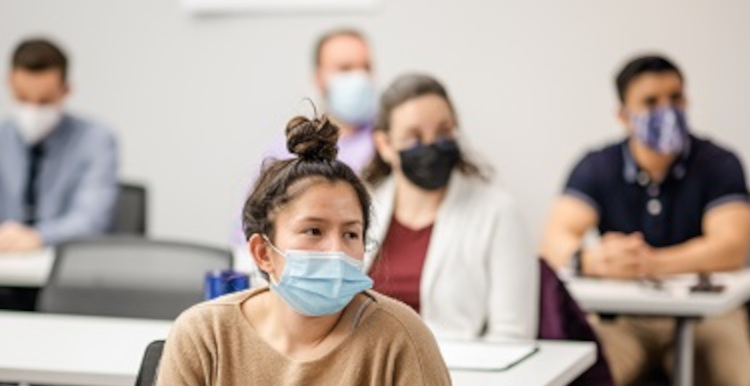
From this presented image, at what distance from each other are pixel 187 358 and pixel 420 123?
1.59 meters

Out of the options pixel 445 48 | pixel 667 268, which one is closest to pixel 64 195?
pixel 445 48

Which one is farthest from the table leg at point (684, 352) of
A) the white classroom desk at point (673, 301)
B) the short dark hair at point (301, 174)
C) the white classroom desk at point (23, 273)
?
the short dark hair at point (301, 174)

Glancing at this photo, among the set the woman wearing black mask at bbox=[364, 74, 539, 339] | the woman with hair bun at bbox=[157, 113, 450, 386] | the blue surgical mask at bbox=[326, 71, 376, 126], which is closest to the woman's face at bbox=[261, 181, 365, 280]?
the woman with hair bun at bbox=[157, 113, 450, 386]

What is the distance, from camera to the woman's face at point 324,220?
2.41 meters

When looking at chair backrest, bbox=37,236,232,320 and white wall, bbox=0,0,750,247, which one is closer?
chair backrest, bbox=37,236,232,320

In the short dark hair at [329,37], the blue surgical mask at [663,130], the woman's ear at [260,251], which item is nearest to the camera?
the woman's ear at [260,251]

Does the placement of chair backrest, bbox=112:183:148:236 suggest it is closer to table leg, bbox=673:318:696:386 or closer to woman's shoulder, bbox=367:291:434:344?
table leg, bbox=673:318:696:386

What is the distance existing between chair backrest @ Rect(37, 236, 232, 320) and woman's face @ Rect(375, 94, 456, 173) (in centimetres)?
54

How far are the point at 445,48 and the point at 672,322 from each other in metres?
1.92

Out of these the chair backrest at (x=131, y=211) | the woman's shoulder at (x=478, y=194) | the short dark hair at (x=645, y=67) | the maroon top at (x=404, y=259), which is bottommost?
the chair backrest at (x=131, y=211)

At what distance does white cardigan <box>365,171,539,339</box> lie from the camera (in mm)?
3723

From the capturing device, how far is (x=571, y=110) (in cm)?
617

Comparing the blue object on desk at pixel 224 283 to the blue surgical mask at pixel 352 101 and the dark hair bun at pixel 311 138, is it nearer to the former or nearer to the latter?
the dark hair bun at pixel 311 138

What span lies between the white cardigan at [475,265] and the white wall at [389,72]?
2.10 metres
